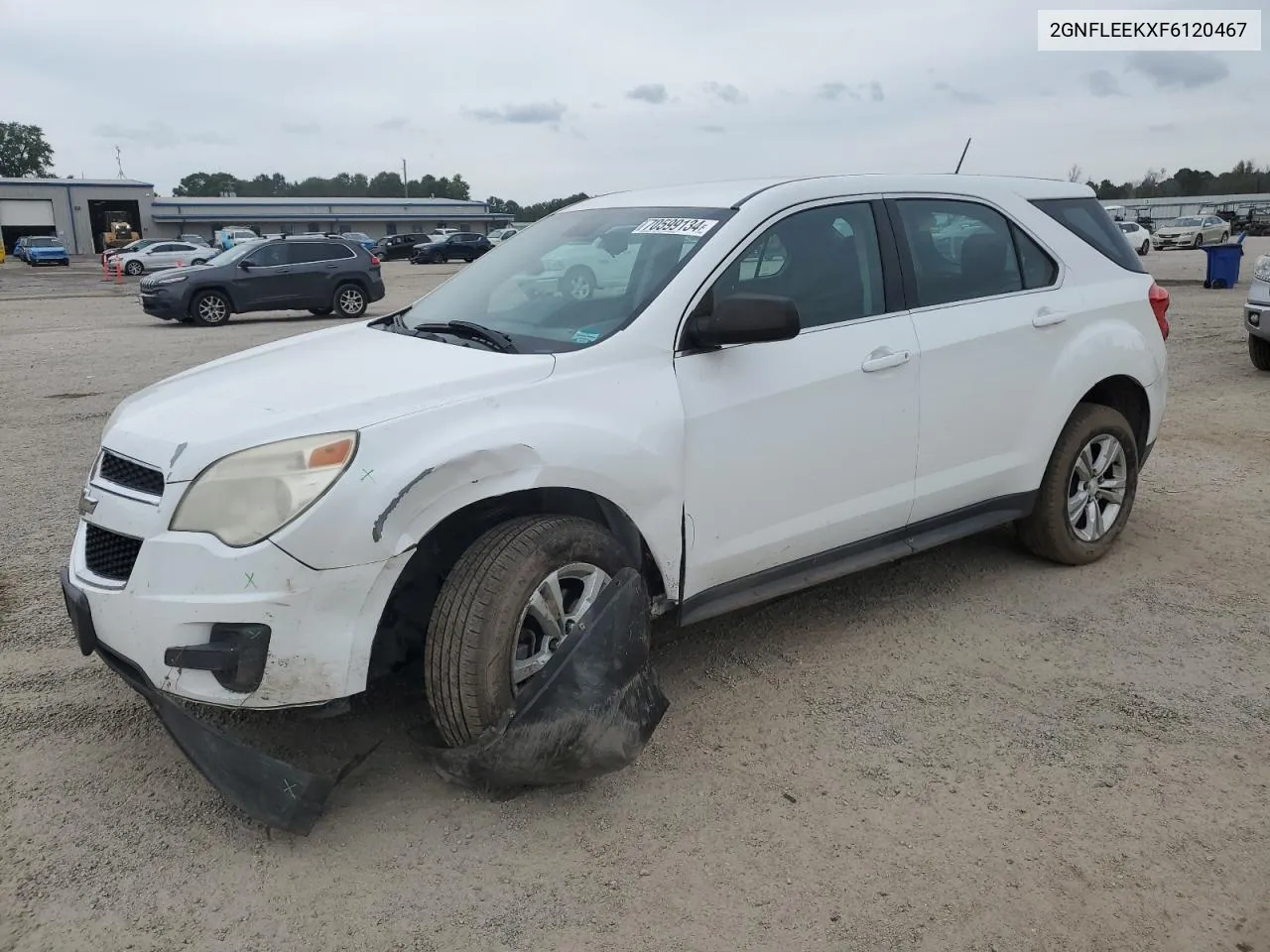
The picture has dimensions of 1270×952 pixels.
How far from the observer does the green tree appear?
341 feet

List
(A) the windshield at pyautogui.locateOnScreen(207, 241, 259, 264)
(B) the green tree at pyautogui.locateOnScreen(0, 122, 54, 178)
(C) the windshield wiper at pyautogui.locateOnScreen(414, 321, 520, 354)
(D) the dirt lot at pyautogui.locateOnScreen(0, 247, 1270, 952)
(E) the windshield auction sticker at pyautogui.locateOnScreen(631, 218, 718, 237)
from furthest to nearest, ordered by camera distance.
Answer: (B) the green tree at pyautogui.locateOnScreen(0, 122, 54, 178) < (A) the windshield at pyautogui.locateOnScreen(207, 241, 259, 264) < (E) the windshield auction sticker at pyautogui.locateOnScreen(631, 218, 718, 237) < (C) the windshield wiper at pyautogui.locateOnScreen(414, 321, 520, 354) < (D) the dirt lot at pyautogui.locateOnScreen(0, 247, 1270, 952)

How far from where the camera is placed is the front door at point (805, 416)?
3.31 m

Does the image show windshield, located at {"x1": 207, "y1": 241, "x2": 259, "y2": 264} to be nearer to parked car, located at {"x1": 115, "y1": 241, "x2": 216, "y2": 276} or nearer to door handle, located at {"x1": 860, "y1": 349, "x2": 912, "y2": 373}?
door handle, located at {"x1": 860, "y1": 349, "x2": 912, "y2": 373}

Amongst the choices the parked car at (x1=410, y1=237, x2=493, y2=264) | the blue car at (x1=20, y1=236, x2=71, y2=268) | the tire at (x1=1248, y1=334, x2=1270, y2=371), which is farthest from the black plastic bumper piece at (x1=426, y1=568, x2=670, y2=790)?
the blue car at (x1=20, y1=236, x2=71, y2=268)

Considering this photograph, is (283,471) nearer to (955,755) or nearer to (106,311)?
(955,755)

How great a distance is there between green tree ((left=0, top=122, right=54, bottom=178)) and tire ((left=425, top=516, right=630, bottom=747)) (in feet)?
401

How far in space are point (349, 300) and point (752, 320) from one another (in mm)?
17595

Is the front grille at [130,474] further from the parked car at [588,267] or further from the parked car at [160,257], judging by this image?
the parked car at [160,257]

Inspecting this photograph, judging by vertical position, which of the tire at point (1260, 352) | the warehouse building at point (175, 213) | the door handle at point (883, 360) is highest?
the warehouse building at point (175, 213)

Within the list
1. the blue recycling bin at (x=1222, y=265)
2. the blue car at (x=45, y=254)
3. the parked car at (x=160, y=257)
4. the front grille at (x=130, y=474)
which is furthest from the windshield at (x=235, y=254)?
the blue car at (x=45, y=254)

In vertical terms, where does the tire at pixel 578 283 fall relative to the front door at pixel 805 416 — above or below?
above

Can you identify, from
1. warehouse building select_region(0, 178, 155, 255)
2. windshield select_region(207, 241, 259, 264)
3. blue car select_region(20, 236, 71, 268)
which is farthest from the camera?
warehouse building select_region(0, 178, 155, 255)

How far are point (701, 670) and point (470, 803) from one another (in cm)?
113

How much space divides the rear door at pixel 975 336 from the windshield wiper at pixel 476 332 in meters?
1.61
